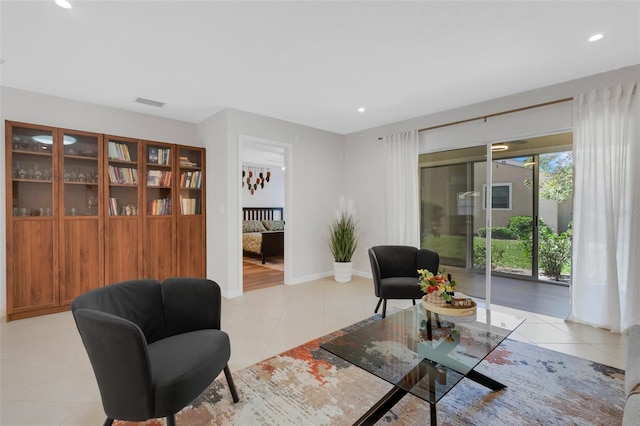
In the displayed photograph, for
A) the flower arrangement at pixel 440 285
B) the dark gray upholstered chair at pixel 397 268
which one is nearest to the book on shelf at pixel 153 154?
the dark gray upholstered chair at pixel 397 268

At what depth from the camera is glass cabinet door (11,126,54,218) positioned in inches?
129

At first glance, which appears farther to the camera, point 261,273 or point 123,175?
point 261,273

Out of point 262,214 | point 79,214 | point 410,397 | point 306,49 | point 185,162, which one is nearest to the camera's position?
point 410,397

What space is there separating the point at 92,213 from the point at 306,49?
331 cm

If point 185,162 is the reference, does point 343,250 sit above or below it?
below

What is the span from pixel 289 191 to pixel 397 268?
83.5 inches

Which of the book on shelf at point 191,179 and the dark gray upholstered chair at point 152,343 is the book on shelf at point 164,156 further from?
the dark gray upholstered chair at point 152,343

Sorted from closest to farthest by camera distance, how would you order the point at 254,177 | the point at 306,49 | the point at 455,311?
the point at 455,311 < the point at 306,49 < the point at 254,177

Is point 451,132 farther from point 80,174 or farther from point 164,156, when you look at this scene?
point 80,174

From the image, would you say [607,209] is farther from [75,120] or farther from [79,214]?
[75,120]

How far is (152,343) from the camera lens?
1.77 m

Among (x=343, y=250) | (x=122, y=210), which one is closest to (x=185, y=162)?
(x=122, y=210)

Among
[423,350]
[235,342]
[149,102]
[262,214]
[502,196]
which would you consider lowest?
[235,342]

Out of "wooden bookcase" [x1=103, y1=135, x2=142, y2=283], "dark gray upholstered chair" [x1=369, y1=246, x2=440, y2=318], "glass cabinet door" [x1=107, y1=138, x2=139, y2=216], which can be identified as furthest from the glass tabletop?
A: "glass cabinet door" [x1=107, y1=138, x2=139, y2=216]
